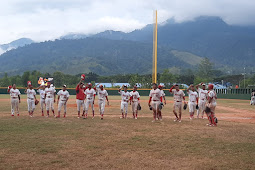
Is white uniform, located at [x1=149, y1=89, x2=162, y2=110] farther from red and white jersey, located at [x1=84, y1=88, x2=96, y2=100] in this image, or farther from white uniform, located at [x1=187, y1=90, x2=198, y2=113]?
red and white jersey, located at [x1=84, y1=88, x2=96, y2=100]

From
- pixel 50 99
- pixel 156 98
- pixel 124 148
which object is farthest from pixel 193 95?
pixel 124 148

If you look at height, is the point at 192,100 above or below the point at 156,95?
below

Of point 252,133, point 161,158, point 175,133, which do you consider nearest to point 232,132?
point 252,133

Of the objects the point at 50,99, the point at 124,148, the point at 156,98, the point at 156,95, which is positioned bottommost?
the point at 124,148

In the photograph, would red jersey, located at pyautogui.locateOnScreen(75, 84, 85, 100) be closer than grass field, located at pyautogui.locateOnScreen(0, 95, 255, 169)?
No

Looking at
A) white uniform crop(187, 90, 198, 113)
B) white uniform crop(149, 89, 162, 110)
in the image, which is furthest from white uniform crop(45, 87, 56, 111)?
white uniform crop(187, 90, 198, 113)

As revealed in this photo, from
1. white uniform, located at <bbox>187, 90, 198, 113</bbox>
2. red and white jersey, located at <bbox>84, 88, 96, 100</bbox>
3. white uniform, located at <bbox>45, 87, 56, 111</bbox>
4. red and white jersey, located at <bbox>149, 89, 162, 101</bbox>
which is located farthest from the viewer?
white uniform, located at <bbox>187, 90, 198, 113</bbox>

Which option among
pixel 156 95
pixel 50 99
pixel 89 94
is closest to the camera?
pixel 156 95

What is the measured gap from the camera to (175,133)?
12.7 meters

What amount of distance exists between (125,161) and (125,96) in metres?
10.7

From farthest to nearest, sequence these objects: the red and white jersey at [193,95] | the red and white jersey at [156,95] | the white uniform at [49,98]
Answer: the red and white jersey at [193,95], the white uniform at [49,98], the red and white jersey at [156,95]

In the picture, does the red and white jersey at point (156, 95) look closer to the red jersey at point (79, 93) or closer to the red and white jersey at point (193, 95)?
the red and white jersey at point (193, 95)

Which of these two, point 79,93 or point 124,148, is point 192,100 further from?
point 124,148

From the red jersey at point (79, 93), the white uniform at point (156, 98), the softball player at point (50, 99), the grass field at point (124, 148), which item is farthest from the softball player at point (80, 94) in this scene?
the grass field at point (124, 148)
